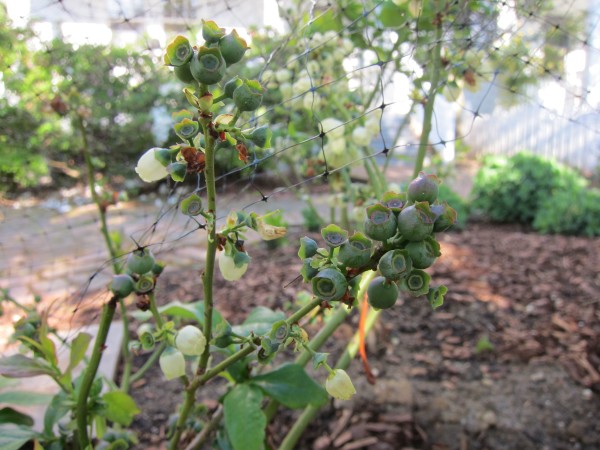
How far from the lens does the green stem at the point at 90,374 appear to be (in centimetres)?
76

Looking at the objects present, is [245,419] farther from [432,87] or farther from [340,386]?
[432,87]

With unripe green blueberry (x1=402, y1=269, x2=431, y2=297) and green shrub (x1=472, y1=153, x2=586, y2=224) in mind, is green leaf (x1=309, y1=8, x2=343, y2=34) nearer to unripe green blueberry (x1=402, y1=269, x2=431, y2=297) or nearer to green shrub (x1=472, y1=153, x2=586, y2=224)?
unripe green blueberry (x1=402, y1=269, x2=431, y2=297)

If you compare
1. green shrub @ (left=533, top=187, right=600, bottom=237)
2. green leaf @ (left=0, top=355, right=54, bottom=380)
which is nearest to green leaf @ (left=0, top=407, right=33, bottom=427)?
green leaf @ (left=0, top=355, right=54, bottom=380)

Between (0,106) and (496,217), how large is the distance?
402 centimetres

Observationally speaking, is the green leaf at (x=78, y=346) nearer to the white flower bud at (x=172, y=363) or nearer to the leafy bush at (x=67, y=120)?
the white flower bud at (x=172, y=363)

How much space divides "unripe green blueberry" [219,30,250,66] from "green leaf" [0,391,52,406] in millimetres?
735

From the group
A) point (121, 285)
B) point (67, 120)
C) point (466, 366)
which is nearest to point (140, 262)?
point (121, 285)

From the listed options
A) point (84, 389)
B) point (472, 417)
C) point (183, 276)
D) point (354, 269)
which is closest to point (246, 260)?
point (354, 269)

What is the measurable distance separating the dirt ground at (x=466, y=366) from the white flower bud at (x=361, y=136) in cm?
46

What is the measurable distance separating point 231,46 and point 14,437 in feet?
2.15

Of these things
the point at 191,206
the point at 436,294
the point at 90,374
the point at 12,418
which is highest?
the point at 191,206

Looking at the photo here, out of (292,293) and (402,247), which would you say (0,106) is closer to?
(292,293)

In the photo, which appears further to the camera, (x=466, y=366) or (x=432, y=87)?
(x=466, y=366)

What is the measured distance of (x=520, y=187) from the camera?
4.57 m
